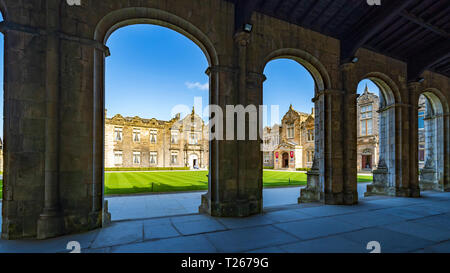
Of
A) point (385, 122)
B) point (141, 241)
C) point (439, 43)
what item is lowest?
point (141, 241)

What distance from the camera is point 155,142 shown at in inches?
1308

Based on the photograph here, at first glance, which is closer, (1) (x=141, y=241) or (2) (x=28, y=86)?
(1) (x=141, y=241)

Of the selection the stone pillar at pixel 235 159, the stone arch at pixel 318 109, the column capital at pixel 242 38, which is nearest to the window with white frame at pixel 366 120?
the stone arch at pixel 318 109

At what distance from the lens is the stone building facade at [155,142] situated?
3050 cm

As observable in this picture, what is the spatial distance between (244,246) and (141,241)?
74.6 inches

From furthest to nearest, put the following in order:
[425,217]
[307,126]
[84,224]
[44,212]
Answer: [307,126], [425,217], [84,224], [44,212]

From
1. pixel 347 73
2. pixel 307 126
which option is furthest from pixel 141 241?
pixel 307 126

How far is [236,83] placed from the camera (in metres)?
5.68

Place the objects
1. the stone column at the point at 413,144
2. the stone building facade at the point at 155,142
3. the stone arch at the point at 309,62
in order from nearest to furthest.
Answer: the stone arch at the point at 309,62 < the stone column at the point at 413,144 < the stone building facade at the point at 155,142

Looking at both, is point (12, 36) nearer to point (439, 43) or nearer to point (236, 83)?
point (236, 83)

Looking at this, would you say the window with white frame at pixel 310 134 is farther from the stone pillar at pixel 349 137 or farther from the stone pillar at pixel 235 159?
the stone pillar at pixel 235 159

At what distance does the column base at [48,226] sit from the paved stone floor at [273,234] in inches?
8.1

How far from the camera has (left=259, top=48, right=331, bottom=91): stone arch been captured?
253 inches

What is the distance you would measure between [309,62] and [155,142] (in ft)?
99.0
